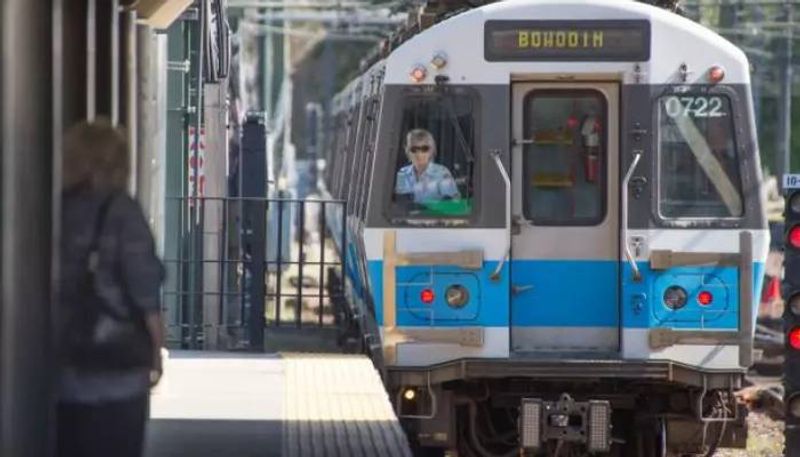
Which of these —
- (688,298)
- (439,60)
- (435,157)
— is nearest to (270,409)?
(435,157)

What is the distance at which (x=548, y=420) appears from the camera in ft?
39.7

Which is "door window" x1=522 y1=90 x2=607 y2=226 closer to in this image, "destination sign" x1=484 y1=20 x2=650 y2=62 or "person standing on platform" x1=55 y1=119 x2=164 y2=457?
"destination sign" x1=484 y1=20 x2=650 y2=62

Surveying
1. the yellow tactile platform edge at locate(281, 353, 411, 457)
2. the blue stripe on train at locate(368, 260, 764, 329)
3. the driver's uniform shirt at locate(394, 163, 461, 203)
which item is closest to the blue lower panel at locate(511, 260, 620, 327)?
the blue stripe on train at locate(368, 260, 764, 329)

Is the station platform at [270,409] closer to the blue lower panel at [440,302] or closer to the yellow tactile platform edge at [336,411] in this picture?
the yellow tactile platform edge at [336,411]

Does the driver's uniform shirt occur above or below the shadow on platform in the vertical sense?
above

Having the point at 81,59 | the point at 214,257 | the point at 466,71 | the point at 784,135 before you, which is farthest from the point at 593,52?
the point at 784,135

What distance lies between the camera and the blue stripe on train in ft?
39.3

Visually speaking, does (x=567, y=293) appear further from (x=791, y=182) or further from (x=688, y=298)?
(x=791, y=182)

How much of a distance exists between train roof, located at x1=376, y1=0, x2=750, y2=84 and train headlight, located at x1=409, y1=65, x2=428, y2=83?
27 mm

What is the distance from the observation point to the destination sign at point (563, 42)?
1212cm

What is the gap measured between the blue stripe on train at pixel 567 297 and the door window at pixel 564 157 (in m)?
0.33

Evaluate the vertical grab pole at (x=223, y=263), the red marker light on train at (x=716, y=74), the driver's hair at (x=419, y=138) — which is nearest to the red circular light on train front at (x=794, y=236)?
the red marker light on train at (x=716, y=74)

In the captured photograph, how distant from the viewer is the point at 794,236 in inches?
386

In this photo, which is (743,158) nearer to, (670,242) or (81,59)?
(670,242)
